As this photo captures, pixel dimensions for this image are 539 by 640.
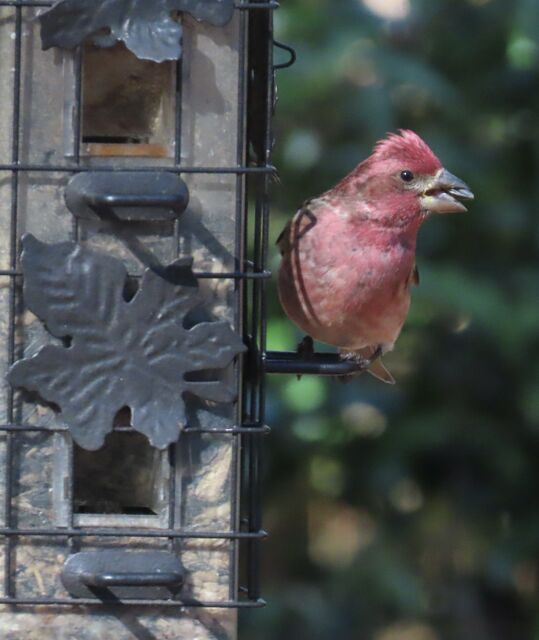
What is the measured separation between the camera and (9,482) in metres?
3.97

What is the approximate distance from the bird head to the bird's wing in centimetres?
20

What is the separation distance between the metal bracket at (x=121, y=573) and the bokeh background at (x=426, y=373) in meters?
2.50

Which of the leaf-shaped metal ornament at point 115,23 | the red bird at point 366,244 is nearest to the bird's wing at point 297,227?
the red bird at point 366,244

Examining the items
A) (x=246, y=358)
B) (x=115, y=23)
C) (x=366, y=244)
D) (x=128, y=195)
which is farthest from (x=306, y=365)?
(x=115, y=23)

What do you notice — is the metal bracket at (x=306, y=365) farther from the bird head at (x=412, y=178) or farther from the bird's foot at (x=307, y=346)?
the bird head at (x=412, y=178)

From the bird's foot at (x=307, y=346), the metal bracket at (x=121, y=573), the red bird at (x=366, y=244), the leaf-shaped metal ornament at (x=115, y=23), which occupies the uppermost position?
the leaf-shaped metal ornament at (x=115, y=23)

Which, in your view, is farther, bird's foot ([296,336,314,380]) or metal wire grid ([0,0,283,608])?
bird's foot ([296,336,314,380])

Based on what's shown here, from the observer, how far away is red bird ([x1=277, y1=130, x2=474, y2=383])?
479cm

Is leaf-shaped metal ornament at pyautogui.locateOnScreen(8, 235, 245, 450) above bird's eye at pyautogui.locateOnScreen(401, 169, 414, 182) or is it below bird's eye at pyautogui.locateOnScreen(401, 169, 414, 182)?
below

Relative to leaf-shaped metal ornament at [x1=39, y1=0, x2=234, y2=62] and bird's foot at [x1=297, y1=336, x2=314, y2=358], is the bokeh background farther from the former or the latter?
leaf-shaped metal ornament at [x1=39, y1=0, x2=234, y2=62]

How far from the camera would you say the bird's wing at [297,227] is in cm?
488

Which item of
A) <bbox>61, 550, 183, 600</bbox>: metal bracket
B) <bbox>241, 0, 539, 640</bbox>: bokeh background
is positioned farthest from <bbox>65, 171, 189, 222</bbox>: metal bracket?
<bbox>241, 0, 539, 640</bbox>: bokeh background

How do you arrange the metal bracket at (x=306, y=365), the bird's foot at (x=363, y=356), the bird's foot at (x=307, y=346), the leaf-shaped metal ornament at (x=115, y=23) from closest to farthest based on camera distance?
the leaf-shaped metal ornament at (x=115, y=23) → the metal bracket at (x=306, y=365) → the bird's foot at (x=363, y=356) → the bird's foot at (x=307, y=346)

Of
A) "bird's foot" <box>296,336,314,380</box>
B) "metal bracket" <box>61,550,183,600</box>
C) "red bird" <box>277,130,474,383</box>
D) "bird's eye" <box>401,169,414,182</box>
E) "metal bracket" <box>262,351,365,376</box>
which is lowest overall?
"metal bracket" <box>61,550,183,600</box>
